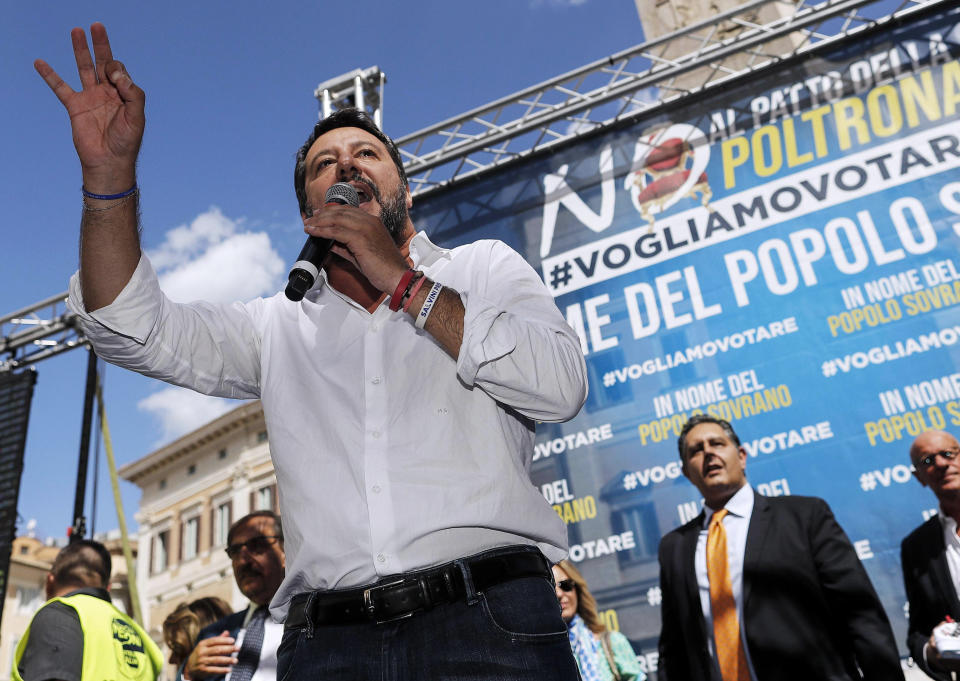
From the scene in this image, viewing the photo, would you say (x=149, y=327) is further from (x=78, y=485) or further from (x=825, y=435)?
(x=78, y=485)

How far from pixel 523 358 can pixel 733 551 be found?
2.32 m

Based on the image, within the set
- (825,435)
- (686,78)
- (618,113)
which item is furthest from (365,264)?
(686,78)

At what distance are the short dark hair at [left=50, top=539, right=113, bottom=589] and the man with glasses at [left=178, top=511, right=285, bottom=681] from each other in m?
0.61

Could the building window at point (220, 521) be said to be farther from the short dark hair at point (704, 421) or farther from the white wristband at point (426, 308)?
the white wristband at point (426, 308)

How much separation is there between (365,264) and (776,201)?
15.7 feet

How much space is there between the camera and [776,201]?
5.41m

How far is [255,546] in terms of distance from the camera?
140 inches

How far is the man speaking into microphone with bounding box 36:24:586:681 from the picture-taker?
112 centimetres

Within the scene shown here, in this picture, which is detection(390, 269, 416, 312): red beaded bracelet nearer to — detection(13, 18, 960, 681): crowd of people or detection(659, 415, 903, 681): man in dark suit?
detection(13, 18, 960, 681): crowd of people

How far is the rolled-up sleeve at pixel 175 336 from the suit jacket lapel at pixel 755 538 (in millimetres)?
2141

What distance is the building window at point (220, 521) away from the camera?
2608 centimetres

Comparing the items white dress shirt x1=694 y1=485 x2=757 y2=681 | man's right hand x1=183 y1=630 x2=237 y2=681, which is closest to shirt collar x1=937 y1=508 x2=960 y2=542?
white dress shirt x1=694 y1=485 x2=757 y2=681

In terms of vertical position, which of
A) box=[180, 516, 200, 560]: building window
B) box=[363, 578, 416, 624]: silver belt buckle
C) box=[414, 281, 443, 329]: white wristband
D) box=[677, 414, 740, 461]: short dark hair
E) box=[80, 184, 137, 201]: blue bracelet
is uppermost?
box=[180, 516, 200, 560]: building window

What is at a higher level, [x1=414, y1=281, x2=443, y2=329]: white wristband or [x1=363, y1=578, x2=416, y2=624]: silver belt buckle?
[x1=414, y1=281, x2=443, y2=329]: white wristband
